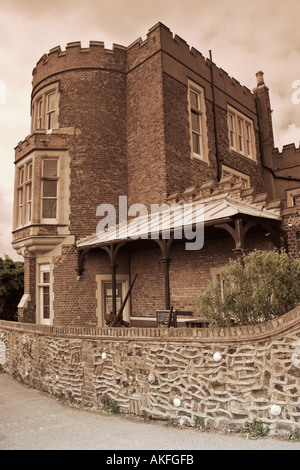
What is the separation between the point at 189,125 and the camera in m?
15.1

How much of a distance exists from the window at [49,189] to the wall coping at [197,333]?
654cm

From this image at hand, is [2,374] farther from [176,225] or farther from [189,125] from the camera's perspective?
[189,125]

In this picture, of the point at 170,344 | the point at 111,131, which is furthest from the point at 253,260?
the point at 111,131

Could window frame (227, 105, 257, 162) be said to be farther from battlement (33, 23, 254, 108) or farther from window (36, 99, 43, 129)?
window (36, 99, 43, 129)

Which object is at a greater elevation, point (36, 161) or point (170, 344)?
point (36, 161)

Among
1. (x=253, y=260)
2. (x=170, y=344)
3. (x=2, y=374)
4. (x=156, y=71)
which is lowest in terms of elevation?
(x=2, y=374)

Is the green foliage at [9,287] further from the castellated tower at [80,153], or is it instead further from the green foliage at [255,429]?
the green foliage at [255,429]

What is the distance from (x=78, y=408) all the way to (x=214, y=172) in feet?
36.9

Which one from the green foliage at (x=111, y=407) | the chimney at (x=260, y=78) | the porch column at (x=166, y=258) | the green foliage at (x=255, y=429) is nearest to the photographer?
the green foliage at (x=255, y=429)

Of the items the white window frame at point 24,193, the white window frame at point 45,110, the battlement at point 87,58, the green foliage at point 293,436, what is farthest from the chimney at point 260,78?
the green foliage at point 293,436

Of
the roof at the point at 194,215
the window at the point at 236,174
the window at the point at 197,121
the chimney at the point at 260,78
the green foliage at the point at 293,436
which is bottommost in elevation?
the green foliage at the point at 293,436

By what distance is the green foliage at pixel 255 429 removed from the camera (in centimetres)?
507

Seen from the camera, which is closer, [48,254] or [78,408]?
[78,408]
